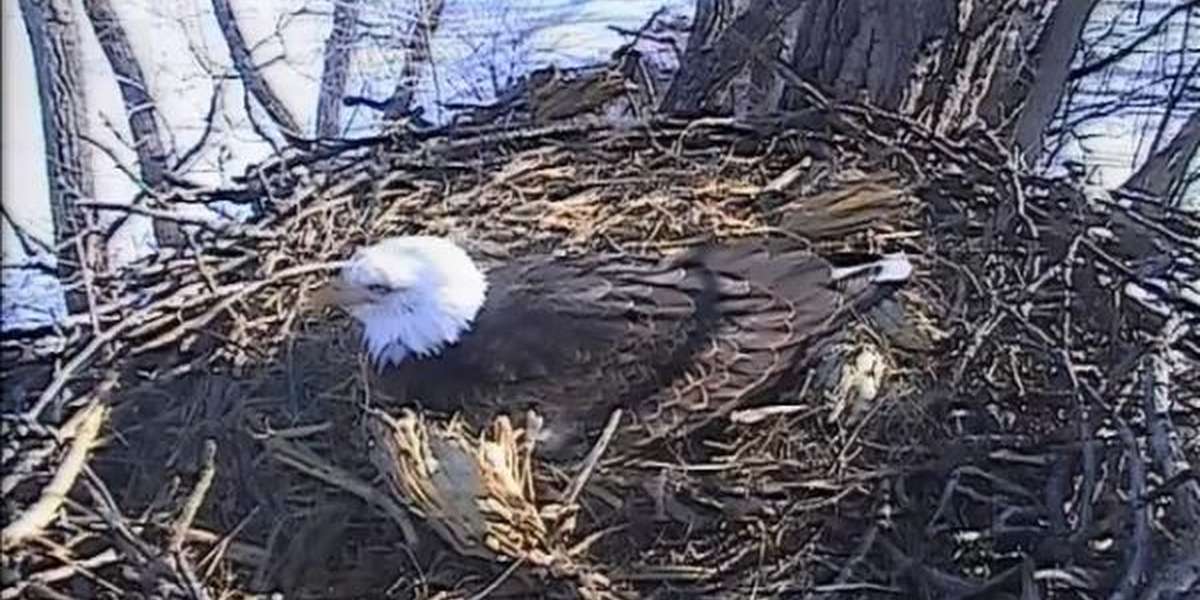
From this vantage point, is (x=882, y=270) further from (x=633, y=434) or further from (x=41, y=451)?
(x=41, y=451)

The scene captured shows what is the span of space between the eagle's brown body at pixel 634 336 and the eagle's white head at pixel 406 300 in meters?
0.03

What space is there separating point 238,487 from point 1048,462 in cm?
101

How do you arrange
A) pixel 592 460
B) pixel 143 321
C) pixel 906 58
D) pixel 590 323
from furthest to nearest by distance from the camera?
1. pixel 906 58
2. pixel 590 323
3. pixel 143 321
4. pixel 592 460

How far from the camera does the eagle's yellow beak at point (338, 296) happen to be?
94.6 inches

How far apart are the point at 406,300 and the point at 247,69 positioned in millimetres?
1168

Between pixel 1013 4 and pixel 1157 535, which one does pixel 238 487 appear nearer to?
pixel 1157 535

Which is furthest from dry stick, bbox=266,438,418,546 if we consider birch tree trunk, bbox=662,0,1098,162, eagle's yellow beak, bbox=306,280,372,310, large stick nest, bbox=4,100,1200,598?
birch tree trunk, bbox=662,0,1098,162

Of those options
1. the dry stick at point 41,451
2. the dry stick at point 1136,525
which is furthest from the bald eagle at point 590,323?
the dry stick at point 1136,525

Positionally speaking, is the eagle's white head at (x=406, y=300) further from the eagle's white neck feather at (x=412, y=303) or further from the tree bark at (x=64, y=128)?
the tree bark at (x=64, y=128)

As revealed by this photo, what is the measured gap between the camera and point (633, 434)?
2.27m

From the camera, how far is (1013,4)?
122 inches

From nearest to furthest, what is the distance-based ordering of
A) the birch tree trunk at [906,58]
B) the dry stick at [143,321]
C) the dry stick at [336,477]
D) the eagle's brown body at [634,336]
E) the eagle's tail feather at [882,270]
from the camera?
1. the dry stick at [143,321]
2. the dry stick at [336,477]
3. the eagle's brown body at [634,336]
4. the eagle's tail feather at [882,270]
5. the birch tree trunk at [906,58]

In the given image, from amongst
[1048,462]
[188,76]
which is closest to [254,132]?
[188,76]

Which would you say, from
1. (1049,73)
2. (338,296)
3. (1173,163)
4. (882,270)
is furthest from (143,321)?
(1173,163)
